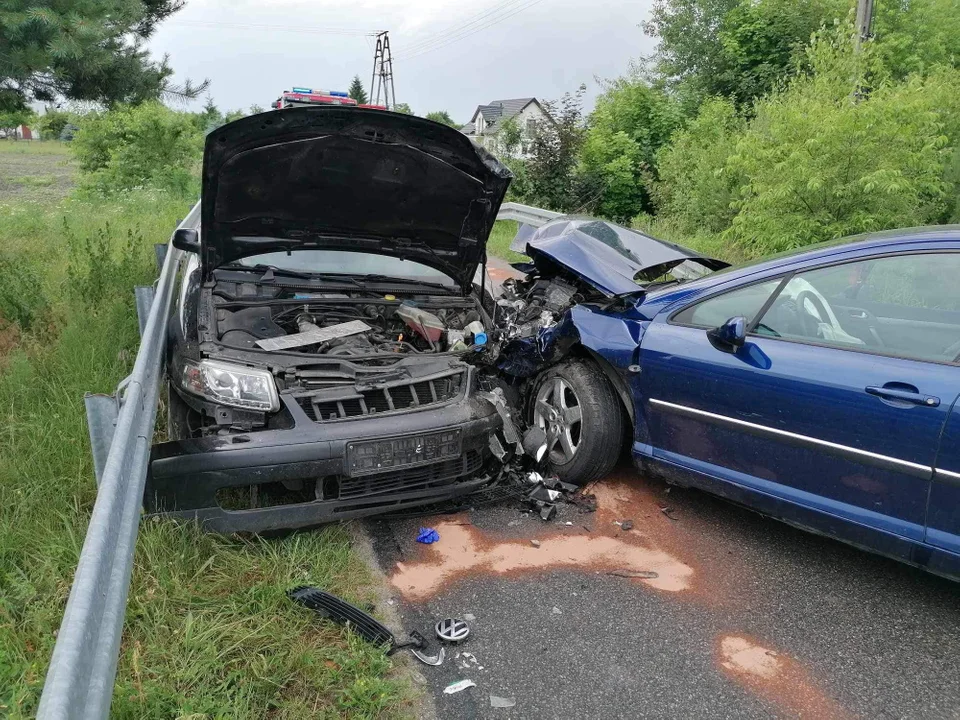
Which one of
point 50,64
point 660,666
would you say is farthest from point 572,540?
point 50,64

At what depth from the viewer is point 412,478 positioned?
3525 millimetres

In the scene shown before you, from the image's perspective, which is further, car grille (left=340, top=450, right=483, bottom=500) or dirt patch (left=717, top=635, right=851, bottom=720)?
car grille (left=340, top=450, right=483, bottom=500)

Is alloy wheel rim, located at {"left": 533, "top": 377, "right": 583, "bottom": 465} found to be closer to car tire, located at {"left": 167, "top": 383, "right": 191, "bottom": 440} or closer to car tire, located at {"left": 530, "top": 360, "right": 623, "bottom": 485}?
car tire, located at {"left": 530, "top": 360, "right": 623, "bottom": 485}

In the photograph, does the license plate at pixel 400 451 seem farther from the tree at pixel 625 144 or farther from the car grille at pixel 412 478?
the tree at pixel 625 144

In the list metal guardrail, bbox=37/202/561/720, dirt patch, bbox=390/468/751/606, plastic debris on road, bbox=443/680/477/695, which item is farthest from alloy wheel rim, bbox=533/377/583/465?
metal guardrail, bbox=37/202/561/720

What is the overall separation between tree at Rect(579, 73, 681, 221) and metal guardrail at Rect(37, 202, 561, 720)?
14743 millimetres

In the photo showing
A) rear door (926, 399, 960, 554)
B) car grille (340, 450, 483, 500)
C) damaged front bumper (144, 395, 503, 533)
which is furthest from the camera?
car grille (340, 450, 483, 500)

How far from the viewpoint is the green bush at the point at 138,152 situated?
55.6 ft

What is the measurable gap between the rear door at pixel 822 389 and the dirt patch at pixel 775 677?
25.6 inches

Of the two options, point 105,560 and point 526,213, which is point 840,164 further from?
point 105,560

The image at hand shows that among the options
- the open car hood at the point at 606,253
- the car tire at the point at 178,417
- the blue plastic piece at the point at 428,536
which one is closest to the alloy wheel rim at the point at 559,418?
the open car hood at the point at 606,253

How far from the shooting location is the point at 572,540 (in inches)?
144

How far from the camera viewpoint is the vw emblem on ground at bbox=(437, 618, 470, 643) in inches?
110

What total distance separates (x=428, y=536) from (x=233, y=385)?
1.22m
